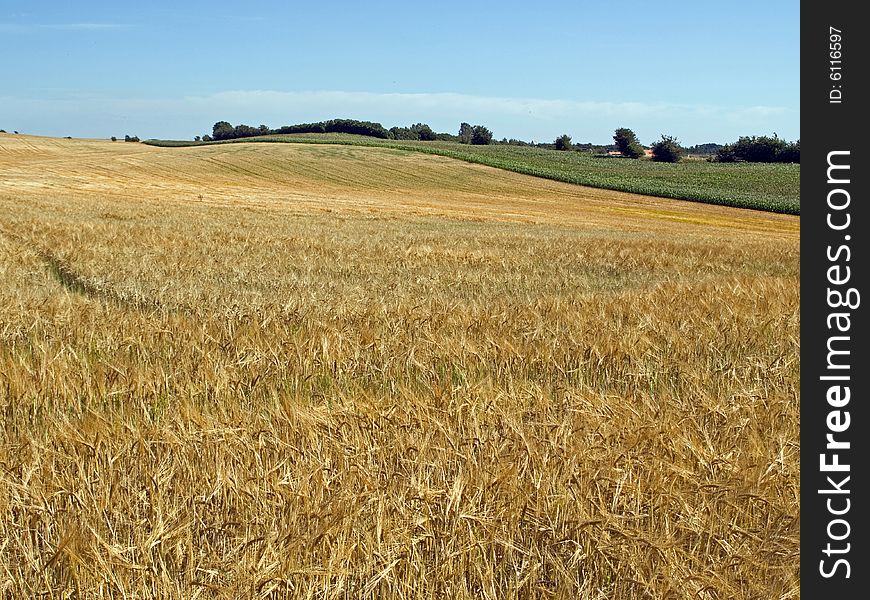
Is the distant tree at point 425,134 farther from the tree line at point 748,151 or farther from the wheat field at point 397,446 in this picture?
the wheat field at point 397,446

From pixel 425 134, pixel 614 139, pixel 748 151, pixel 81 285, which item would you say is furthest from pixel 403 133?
pixel 81 285

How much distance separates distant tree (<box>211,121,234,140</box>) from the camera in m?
140

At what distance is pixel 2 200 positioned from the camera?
22906 mm

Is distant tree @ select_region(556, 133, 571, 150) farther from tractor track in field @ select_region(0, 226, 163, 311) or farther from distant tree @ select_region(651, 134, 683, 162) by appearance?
tractor track in field @ select_region(0, 226, 163, 311)

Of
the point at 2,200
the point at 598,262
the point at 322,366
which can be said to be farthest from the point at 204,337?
the point at 2,200

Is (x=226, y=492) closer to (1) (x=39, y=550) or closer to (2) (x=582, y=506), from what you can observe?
(1) (x=39, y=550)

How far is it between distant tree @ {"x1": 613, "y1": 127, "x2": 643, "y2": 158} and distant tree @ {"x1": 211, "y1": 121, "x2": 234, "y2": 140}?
76.3m

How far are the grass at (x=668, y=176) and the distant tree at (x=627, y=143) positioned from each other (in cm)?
919

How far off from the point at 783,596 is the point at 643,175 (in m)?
76.7

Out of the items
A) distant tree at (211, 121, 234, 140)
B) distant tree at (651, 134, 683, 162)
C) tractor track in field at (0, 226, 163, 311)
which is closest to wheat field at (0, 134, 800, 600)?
tractor track in field at (0, 226, 163, 311)

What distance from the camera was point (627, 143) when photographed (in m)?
99.2

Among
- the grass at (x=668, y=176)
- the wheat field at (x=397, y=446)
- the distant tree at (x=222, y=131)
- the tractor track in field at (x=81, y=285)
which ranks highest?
the distant tree at (x=222, y=131)

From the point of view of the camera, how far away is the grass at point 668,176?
58.4 m

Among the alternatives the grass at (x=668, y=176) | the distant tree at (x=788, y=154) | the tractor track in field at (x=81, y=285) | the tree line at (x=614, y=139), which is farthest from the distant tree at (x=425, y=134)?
the tractor track in field at (x=81, y=285)
